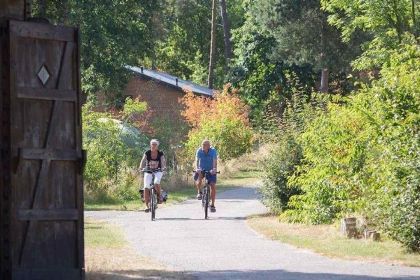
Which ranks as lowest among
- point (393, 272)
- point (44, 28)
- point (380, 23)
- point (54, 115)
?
point (393, 272)

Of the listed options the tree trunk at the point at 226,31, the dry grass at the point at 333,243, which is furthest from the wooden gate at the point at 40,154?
the tree trunk at the point at 226,31

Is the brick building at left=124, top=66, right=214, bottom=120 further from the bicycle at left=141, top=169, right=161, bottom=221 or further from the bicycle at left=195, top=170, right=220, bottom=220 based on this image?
the bicycle at left=141, top=169, right=161, bottom=221

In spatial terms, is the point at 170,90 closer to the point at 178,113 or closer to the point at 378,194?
the point at 178,113

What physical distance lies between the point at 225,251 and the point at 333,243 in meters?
2.06

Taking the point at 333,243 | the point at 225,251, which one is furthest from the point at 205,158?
the point at 225,251

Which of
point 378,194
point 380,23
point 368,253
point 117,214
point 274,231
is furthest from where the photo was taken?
point 380,23

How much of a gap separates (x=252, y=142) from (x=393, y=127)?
30.9 metres

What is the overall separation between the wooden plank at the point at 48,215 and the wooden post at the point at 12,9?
7.88 feet

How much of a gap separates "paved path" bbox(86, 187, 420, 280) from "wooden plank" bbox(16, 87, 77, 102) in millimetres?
2989

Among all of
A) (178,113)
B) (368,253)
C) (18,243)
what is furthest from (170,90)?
(18,243)

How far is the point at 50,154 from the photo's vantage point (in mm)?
12477

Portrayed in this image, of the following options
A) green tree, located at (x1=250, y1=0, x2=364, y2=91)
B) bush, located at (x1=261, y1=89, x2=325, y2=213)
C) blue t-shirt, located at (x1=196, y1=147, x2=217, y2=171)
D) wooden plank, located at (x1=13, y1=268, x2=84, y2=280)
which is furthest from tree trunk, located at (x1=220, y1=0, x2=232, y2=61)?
wooden plank, located at (x1=13, y1=268, x2=84, y2=280)

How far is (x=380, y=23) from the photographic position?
3881 centimetres

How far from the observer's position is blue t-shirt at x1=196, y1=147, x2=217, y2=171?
25.3 meters
